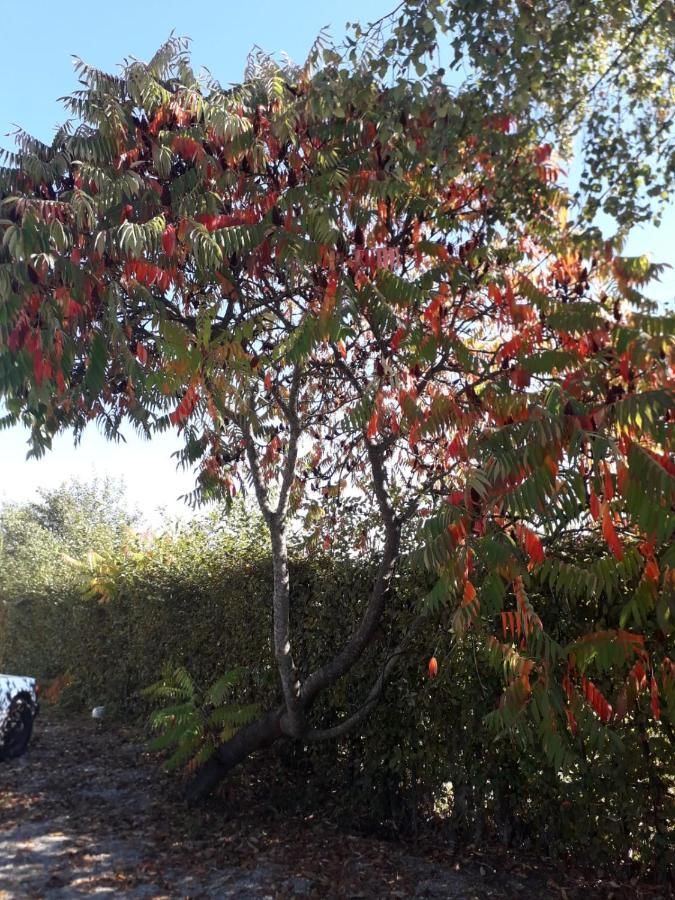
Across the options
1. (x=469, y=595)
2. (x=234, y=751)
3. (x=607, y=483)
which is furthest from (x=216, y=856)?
(x=607, y=483)

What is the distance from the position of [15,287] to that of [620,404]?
184 inches

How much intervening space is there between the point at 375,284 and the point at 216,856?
15.6 feet

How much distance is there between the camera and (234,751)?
783cm

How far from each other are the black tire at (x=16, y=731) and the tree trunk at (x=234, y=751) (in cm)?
306

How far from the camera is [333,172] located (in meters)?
6.39

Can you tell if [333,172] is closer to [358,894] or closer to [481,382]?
[481,382]

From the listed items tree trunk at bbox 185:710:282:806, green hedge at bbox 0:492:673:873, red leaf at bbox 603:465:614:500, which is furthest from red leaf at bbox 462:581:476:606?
tree trunk at bbox 185:710:282:806

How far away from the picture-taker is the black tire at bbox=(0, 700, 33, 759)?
969 cm

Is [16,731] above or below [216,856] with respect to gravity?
above

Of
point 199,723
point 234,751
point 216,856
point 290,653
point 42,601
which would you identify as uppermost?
point 42,601

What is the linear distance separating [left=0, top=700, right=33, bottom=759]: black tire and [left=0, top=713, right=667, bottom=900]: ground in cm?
96

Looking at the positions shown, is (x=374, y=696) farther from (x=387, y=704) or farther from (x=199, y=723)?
(x=199, y=723)

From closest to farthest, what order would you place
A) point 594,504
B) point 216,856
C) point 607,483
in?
point 607,483, point 594,504, point 216,856

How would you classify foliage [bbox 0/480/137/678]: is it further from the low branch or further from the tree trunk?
the low branch
